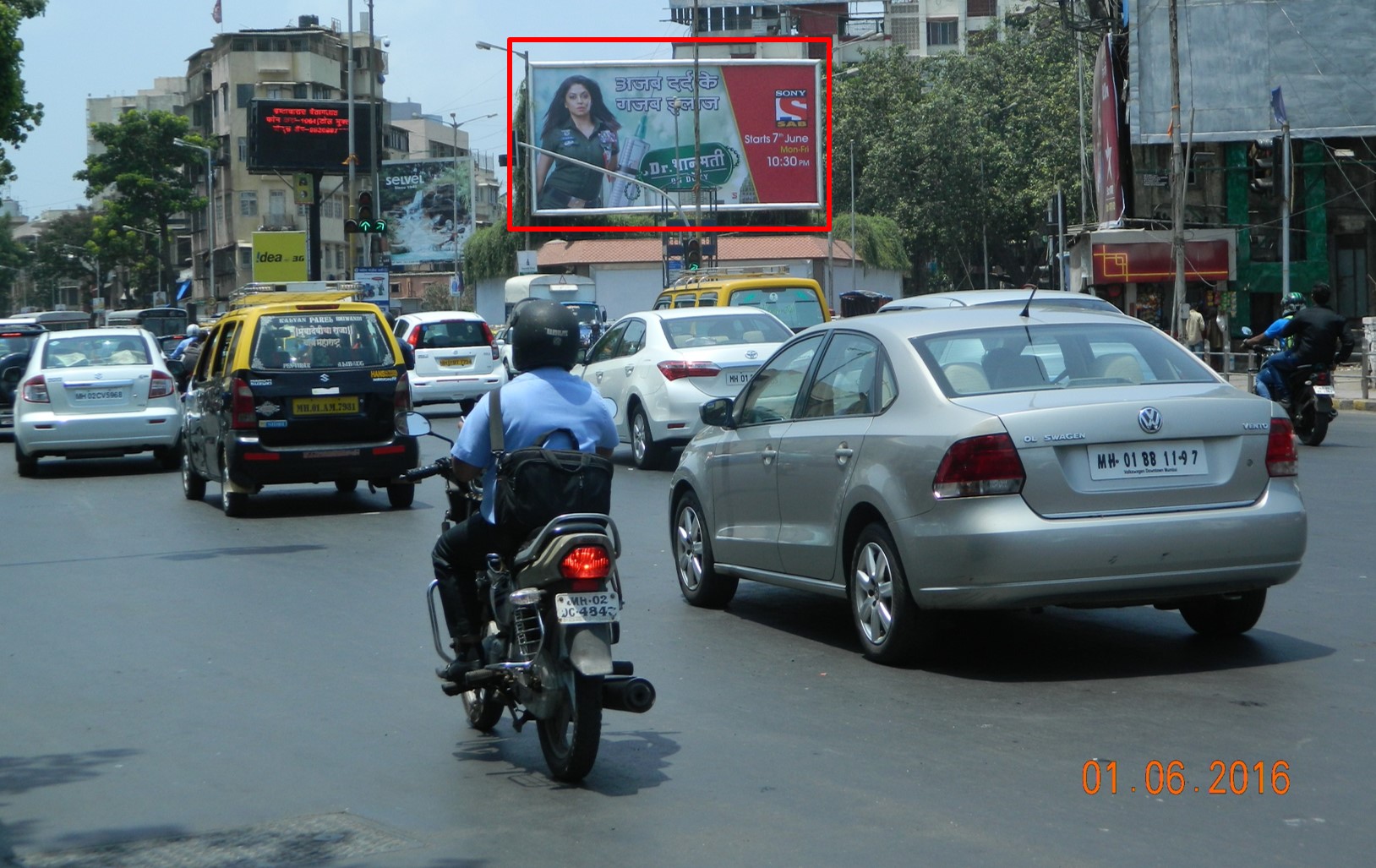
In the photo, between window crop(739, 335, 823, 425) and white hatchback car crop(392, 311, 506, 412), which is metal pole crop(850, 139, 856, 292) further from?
window crop(739, 335, 823, 425)

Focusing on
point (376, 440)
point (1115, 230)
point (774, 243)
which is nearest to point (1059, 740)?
point (376, 440)

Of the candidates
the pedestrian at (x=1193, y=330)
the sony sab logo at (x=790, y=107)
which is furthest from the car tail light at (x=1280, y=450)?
the sony sab logo at (x=790, y=107)

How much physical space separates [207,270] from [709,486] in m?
94.3

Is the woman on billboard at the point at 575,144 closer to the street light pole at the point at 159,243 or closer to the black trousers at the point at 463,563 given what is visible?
the street light pole at the point at 159,243

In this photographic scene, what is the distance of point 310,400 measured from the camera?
13805mm

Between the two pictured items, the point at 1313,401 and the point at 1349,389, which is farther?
the point at 1349,389

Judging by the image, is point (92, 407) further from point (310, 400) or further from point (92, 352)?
point (310, 400)

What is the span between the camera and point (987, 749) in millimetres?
5680

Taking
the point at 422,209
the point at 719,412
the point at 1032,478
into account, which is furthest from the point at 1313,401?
the point at 422,209

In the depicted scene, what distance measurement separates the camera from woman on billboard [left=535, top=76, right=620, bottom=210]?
51.1 m

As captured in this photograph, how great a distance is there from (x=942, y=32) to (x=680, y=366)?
9352 cm

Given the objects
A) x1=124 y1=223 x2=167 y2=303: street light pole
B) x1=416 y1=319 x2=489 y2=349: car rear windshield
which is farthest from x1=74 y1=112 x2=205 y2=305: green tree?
x1=416 y1=319 x2=489 y2=349: car rear windshield

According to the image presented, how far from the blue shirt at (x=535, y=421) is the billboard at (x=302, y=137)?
64187mm
